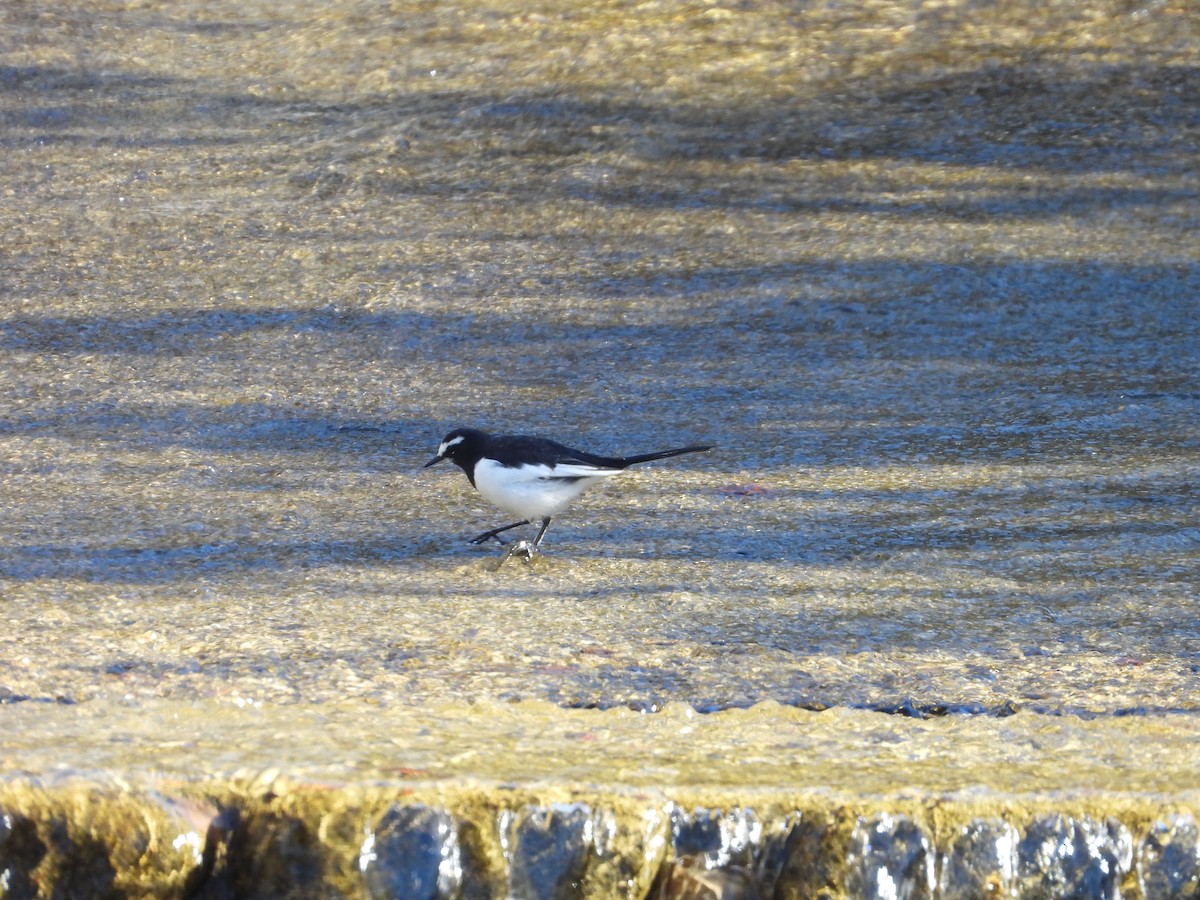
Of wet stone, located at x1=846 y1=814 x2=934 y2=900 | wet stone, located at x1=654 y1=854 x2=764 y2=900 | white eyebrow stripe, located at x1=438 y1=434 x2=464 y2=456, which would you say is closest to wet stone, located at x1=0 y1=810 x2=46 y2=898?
wet stone, located at x1=654 y1=854 x2=764 y2=900

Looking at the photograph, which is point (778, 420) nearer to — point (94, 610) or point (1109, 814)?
point (94, 610)

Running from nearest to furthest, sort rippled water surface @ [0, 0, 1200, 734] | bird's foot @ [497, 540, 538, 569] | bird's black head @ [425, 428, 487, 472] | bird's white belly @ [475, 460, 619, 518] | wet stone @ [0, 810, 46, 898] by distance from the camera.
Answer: wet stone @ [0, 810, 46, 898], rippled water surface @ [0, 0, 1200, 734], bird's white belly @ [475, 460, 619, 518], bird's foot @ [497, 540, 538, 569], bird's black head @ [425, 428, 487, 472]

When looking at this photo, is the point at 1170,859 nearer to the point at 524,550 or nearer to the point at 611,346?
the point at 524,550

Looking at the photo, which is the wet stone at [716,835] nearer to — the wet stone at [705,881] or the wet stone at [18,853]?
the wet stone at [705,881]

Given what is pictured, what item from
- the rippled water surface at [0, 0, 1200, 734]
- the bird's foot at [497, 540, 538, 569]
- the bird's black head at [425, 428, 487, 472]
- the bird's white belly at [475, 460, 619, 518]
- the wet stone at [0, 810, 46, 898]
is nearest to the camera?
the wet stone at [0, 810, 46, 898]

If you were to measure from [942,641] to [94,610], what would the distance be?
9.10ft

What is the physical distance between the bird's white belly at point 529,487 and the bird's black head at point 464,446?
126 mm

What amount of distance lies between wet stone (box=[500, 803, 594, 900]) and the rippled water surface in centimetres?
88

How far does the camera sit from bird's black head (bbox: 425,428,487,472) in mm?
5766

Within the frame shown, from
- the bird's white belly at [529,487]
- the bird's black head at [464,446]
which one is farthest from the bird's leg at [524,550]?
the bird's black head at [464,446]

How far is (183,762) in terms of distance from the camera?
11.5 feet

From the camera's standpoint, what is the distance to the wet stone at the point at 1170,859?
3.36 metres

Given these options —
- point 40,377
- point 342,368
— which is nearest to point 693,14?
point 342,368

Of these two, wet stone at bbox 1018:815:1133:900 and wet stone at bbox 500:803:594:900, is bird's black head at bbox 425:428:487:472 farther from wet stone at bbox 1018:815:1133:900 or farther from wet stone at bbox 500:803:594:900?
wet stone at bbox 1018:815:1133:900
